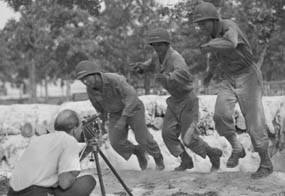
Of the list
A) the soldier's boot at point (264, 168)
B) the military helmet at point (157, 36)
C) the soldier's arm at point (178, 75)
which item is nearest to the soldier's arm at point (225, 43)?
the soldier's arm at point (178, 75)

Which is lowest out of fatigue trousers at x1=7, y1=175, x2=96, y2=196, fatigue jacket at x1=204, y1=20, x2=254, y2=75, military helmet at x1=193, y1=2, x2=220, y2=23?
fatigue trousers at x1=7, y1=175, x2=96, y2=196

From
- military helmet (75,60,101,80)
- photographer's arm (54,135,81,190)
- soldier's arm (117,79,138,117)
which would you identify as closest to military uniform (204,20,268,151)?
soldier's arm (117,79,138,117)

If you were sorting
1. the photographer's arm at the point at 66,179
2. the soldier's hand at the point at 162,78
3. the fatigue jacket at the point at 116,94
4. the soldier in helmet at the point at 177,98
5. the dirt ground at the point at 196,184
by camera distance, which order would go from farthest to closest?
the fatigue jacket at the point at 116,94, the soldier in helmet at the point at 177,98, the soldier's hand at the point at 162,78, the dirt ground at the point at 196,184, the photographer's arm at the point at 66,179

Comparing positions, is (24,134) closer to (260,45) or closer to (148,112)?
(148,112)

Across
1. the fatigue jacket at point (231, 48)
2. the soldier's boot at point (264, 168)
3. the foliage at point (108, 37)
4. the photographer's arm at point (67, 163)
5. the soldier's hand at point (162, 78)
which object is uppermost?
the foliage at point (108, 37)

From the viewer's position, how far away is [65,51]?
2398 centimetres

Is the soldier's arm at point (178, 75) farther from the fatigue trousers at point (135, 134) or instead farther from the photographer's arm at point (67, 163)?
→ the photographer's arm at point (67, 163)

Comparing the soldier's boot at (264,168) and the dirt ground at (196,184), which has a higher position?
the soldier's boot at (264,168)

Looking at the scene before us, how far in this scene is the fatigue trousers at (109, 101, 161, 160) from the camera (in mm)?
7562

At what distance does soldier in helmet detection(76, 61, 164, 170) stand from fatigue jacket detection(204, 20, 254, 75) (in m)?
1.35

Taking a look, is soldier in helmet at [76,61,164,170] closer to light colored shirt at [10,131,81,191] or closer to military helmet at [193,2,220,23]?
military helmet at [193,2,220,23]

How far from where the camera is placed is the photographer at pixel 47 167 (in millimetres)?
4277

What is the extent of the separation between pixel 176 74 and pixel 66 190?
9.74 ft

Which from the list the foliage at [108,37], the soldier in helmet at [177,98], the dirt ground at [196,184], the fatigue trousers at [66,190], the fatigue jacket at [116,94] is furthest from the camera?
the foliage at [108,37]
